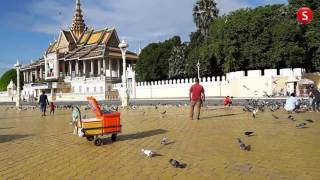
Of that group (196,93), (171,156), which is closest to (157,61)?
(196,93)

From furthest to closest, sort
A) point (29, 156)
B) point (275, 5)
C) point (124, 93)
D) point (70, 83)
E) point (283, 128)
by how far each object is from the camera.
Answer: point (70, 83) → point (275, 5) → point (124, 93) → point (283, 128) → point (29, 156)

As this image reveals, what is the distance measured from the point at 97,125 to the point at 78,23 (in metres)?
84.4

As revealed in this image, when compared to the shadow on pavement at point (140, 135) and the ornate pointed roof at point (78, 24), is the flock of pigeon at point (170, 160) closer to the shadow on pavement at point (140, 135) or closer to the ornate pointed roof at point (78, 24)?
the shadow on pavement at point (140, 135)

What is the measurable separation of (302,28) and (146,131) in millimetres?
37414

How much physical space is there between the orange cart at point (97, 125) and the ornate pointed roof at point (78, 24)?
81.5 metres

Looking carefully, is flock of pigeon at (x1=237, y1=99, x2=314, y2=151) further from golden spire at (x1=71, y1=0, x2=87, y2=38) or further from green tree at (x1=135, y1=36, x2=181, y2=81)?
golden spire at (x1=71, y1=0, x2=87, y2=38)

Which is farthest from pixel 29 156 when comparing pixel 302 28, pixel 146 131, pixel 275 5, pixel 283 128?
pixel 275 5

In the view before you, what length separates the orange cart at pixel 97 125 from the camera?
895 cm

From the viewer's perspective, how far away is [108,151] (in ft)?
26.8

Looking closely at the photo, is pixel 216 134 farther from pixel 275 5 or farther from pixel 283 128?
pixel 275 5

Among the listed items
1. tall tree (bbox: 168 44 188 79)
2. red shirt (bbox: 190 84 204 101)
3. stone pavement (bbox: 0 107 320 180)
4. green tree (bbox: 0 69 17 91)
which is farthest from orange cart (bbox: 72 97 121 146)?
green tree (bbox: 0 69 17 91)

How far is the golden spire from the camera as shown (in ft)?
291

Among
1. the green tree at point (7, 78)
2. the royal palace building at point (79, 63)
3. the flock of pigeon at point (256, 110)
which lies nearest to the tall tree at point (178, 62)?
the royal palace building at point (79, 63)

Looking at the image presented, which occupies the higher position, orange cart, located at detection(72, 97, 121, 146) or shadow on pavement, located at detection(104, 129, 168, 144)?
orange cart, located at detection(72, 97, 121, 146)
